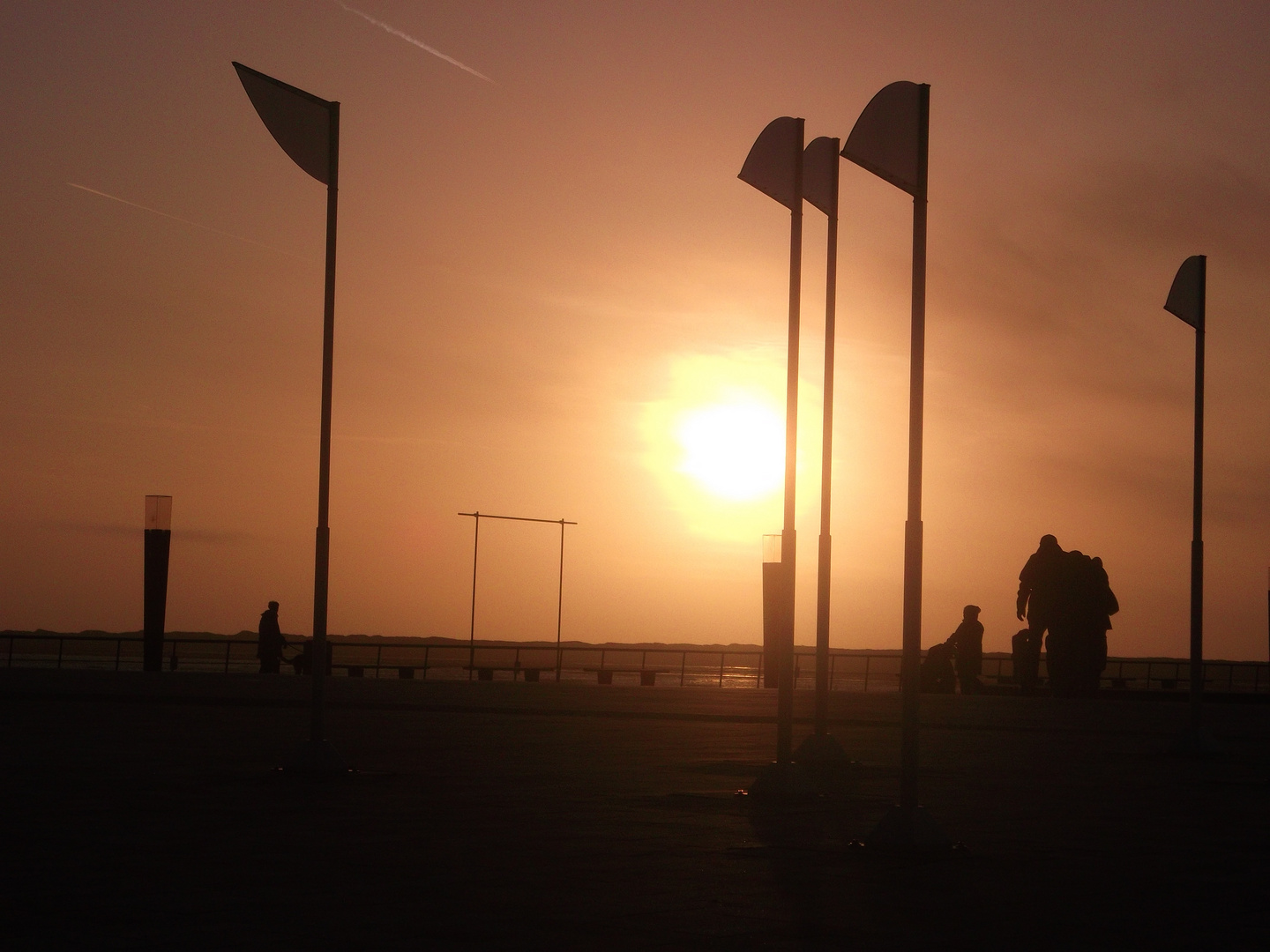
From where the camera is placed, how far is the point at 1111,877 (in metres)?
7.37

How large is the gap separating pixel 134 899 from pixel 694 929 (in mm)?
2197

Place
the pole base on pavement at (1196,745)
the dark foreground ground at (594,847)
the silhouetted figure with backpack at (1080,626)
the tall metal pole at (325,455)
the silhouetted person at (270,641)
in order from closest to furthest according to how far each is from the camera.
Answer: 1. the dark foreground ground at (594,847)
2. the tall metal pole at (325,455)
3. the pole base on pavement at (1196,745)
4. the silhouetted figure with backpack at (1080,626)
5. the silhouetted person at (270,641)

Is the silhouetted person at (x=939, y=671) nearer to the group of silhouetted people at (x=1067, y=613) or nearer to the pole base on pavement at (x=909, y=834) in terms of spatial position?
the group of silhouetted people at (x=1067, y=613)

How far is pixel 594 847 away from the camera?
26.2 ft

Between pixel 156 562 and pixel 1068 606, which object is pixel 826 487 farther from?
pixel 156 562

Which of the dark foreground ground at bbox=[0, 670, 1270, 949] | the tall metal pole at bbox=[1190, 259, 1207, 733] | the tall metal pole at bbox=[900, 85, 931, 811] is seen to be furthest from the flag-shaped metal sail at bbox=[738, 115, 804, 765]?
the tall metal pole at bbox=[1190, 259, 1207, 733]

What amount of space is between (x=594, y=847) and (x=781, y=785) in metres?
2.82

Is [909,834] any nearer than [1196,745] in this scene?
Yes

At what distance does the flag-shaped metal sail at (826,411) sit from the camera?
1305 centimetres

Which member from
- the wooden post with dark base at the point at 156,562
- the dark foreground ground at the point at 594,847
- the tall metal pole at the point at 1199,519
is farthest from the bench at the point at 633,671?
the dark foreground ground at the point at 594,847

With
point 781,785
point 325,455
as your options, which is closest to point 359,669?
point 325,455

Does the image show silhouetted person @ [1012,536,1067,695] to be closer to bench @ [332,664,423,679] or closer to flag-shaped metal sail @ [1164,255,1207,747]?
flag-shaped metal sail @ [1164,255,1207,747]

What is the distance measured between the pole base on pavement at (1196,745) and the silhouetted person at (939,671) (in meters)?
15.8

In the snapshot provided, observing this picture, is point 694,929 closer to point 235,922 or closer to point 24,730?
point 235,922
